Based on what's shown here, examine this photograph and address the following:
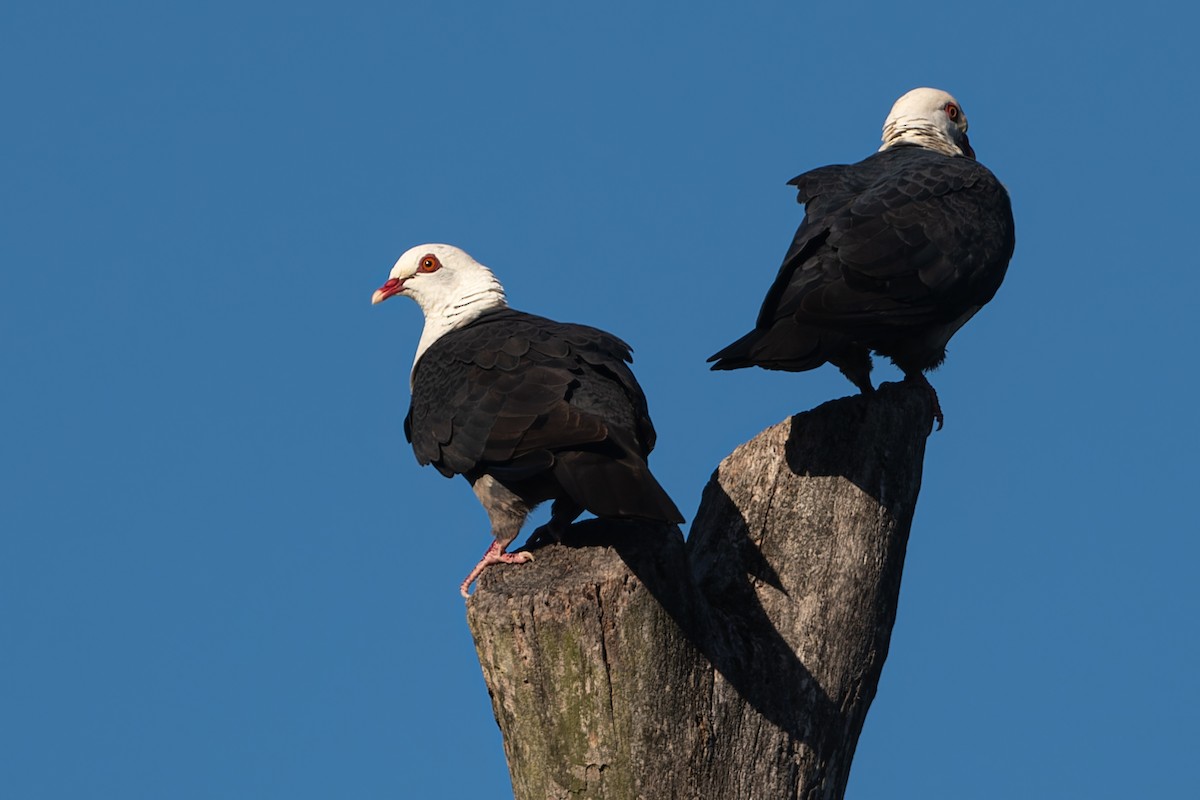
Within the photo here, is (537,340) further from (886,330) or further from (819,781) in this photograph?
(819,781)

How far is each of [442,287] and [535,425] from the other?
2.71 m

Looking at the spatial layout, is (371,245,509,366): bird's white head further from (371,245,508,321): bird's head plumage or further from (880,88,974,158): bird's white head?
(880,88,974,158): bird's white head

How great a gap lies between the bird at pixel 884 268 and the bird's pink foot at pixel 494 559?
1281 mm

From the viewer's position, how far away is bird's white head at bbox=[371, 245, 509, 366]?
8.52m

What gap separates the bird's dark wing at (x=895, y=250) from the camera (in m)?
6.96

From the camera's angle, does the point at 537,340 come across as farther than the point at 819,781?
Yes

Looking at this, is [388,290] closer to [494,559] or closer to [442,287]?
[442,287]

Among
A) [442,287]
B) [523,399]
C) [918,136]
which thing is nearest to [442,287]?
[442,287]

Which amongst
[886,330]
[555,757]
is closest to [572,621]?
[555,757]

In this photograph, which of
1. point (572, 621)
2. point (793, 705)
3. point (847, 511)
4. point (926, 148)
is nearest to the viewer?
point (572, 621)

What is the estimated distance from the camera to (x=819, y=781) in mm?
5793

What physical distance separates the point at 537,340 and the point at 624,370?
500mm

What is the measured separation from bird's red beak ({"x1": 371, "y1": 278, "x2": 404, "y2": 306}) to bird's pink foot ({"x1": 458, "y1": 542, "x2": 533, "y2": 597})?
8.35ft

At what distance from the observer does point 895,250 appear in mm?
7230
